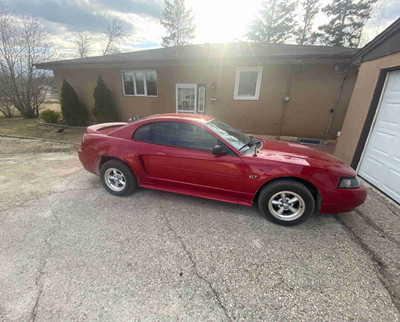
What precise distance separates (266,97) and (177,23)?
21.9 metres

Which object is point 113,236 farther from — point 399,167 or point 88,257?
point 399,167

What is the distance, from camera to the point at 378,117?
3.78m

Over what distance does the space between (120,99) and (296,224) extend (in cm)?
913

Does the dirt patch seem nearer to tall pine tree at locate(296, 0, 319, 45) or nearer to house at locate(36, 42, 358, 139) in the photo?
house at locate(36, 42, 358, 139)

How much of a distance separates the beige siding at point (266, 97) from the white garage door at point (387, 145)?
3452 millimetres

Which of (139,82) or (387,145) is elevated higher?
(139,82)

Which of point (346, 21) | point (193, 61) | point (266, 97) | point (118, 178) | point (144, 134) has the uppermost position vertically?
point (346, 21)

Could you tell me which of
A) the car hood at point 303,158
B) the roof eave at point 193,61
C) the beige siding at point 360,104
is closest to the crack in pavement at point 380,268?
the car hood at point 303,158

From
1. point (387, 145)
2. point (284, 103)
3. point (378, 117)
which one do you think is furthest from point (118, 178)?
point (284, 103)

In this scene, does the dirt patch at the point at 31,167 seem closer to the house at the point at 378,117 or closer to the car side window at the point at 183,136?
the car side window at the point at 183,136

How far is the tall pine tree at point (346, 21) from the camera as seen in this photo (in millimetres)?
16970

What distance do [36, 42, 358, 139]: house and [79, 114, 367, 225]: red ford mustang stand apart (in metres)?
4.94

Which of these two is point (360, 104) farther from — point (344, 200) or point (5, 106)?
point (5, 106)

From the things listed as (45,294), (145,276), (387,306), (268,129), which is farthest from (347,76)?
(45,294)
